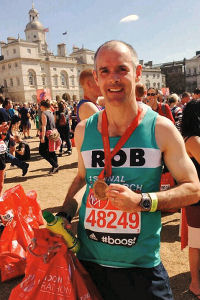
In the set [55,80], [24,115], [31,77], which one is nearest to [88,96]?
[24,115]

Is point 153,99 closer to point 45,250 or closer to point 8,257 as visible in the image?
point 8,257

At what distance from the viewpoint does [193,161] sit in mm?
2557

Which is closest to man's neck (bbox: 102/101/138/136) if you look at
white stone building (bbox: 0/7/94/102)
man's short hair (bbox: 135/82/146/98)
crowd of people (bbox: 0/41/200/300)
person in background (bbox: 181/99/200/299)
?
crowd of people (bbox: 0/41/200/300)

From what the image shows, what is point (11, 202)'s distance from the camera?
3445 millimetres

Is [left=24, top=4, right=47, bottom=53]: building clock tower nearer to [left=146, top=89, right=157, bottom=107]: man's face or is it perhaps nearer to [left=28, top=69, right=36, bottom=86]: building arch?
[left=28, top=69, right=36, bottom=86]: building arch

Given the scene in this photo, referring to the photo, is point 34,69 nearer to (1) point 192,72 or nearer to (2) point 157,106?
(1) point 192,72

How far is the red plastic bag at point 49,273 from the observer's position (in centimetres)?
140

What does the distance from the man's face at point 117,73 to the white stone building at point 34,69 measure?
186ft

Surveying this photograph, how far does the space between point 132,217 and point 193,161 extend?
1418mm

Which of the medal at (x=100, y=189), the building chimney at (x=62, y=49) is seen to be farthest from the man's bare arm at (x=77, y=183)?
the building chimney at (x=62, y=49)

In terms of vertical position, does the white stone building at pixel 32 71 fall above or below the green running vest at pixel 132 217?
above

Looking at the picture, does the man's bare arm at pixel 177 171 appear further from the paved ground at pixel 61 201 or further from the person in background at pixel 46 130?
the person in background at pixel 46 130

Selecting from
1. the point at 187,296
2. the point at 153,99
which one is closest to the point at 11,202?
the point at 187,296

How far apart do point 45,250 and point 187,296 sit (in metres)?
1.88
